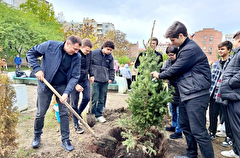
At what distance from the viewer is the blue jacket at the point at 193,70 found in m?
2.48

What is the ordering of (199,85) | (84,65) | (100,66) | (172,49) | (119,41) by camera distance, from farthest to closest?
1. (119,41)
2. (100,66)
3. (84,65)
4. (172,49)
5. (199,85)

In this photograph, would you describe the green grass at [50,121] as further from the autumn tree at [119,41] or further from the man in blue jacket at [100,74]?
the autumn tree at [119,41]

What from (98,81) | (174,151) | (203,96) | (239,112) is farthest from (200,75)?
(98,81)

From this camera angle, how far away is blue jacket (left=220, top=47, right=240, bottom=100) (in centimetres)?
244

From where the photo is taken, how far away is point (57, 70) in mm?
2947

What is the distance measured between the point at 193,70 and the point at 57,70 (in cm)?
230

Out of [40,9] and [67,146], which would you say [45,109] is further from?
[40,9]

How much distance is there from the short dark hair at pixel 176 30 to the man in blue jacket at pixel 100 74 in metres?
2.12

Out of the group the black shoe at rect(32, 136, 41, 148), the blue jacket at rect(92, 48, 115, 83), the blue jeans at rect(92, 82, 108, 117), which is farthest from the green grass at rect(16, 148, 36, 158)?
the blue jacket at rect(92, 48, 115, 83)

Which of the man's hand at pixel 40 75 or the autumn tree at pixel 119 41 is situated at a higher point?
the autumn tree at pixel 119 41

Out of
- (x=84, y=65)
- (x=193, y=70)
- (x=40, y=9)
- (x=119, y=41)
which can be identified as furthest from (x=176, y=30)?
(x=40, y=9)

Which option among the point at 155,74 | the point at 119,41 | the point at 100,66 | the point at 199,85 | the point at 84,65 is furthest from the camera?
the point at 119,41

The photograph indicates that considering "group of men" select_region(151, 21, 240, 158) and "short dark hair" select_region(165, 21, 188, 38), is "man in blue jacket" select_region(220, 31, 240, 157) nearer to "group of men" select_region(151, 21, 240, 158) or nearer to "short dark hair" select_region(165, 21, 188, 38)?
"group of men" select_region(151, 21, 240, 158)

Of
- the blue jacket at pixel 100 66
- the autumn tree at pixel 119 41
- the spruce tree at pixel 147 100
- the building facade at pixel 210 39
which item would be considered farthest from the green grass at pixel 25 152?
the building facade at pixel 210 39
